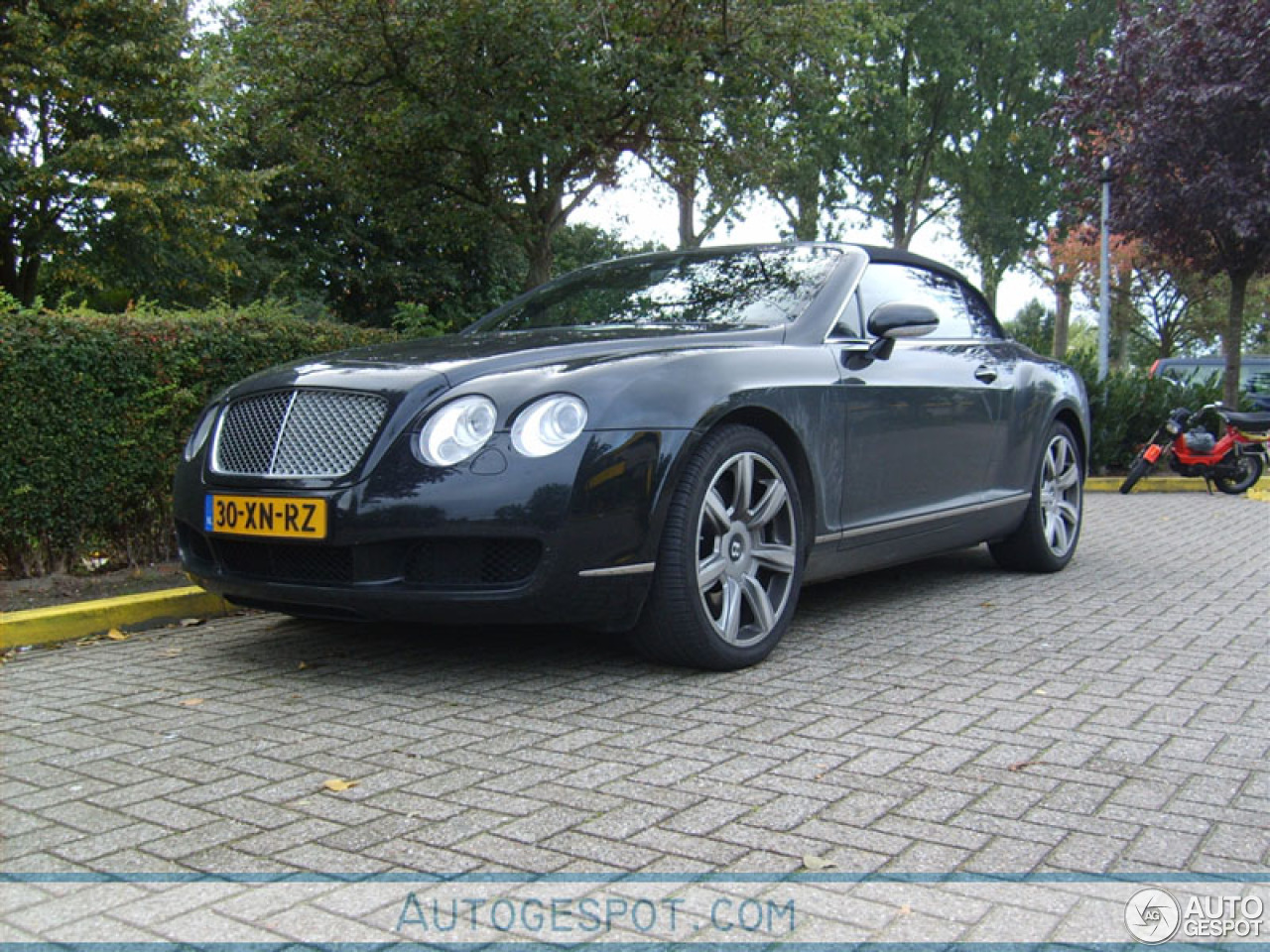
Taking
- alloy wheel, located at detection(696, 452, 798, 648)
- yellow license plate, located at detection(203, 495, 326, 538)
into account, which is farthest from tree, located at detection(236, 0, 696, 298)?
yellow license plate, located at detection(203, 495, 326, 538)

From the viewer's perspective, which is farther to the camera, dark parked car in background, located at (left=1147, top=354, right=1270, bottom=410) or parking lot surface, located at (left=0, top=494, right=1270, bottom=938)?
dark parked car in background, located at (left=1147, top=354, right=1270, bottom=410)

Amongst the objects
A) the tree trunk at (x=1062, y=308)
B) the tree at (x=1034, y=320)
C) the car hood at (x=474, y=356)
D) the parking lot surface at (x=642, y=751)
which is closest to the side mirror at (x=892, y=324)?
the car hood at (x=474, y=356)

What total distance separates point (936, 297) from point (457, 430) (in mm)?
2953

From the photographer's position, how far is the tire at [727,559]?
13.1ft

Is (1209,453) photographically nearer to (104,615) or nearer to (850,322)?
(850,322)

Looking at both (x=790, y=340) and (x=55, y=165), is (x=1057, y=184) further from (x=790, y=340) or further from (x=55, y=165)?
(x=790, y=340)

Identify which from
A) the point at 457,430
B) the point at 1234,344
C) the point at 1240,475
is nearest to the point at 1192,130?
the point at 1234,344

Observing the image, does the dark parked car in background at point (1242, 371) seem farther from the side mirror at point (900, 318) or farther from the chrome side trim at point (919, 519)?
the side mirror at point (900, 318)

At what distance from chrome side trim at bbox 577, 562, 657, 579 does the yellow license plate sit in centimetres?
81

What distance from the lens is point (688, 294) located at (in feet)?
16.8

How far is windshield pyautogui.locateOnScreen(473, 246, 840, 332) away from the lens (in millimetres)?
4887

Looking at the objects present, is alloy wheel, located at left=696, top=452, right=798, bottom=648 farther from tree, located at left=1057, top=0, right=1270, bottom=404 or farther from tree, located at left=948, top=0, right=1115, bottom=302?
tree, located at left=948, top=0, right=1115, bottom=302

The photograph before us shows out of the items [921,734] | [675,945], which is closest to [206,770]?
[675,945]

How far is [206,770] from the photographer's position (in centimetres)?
320
